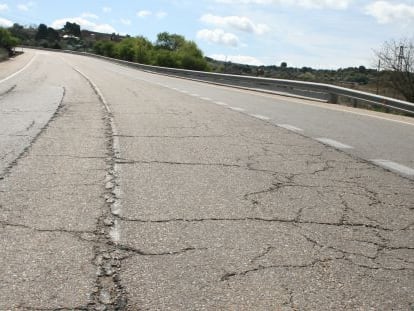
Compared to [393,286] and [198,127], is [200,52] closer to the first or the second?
[198,127]

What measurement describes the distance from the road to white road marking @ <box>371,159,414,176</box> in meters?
0.05

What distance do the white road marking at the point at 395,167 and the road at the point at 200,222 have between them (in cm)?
5

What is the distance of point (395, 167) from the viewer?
26.1 ft

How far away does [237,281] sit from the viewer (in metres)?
3.71

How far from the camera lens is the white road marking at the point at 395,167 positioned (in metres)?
7.68

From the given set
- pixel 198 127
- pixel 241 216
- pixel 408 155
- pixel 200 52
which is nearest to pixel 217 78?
pixel 198 127

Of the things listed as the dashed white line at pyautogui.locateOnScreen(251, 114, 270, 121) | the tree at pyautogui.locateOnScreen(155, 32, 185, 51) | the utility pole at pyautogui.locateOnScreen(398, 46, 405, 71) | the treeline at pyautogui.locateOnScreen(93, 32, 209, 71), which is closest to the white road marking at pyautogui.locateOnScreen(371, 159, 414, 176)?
the dashed white line at pyautogui.locateOnScreen(251, 114, 270, 121)

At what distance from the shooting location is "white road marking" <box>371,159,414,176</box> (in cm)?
768

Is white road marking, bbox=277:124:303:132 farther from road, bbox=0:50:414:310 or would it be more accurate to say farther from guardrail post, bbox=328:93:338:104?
guardrail post, bbox=328:93:338:104

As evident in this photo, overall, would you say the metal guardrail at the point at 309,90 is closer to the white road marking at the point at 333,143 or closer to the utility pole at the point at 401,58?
the white road marking at the point at 333,143

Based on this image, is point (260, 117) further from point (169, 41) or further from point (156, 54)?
point (169, 41)

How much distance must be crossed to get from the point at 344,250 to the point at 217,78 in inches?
1305

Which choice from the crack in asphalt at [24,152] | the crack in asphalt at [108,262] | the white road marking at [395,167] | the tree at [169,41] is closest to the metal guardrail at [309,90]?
the white road marking at [395,167]

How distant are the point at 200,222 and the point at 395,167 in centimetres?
411
